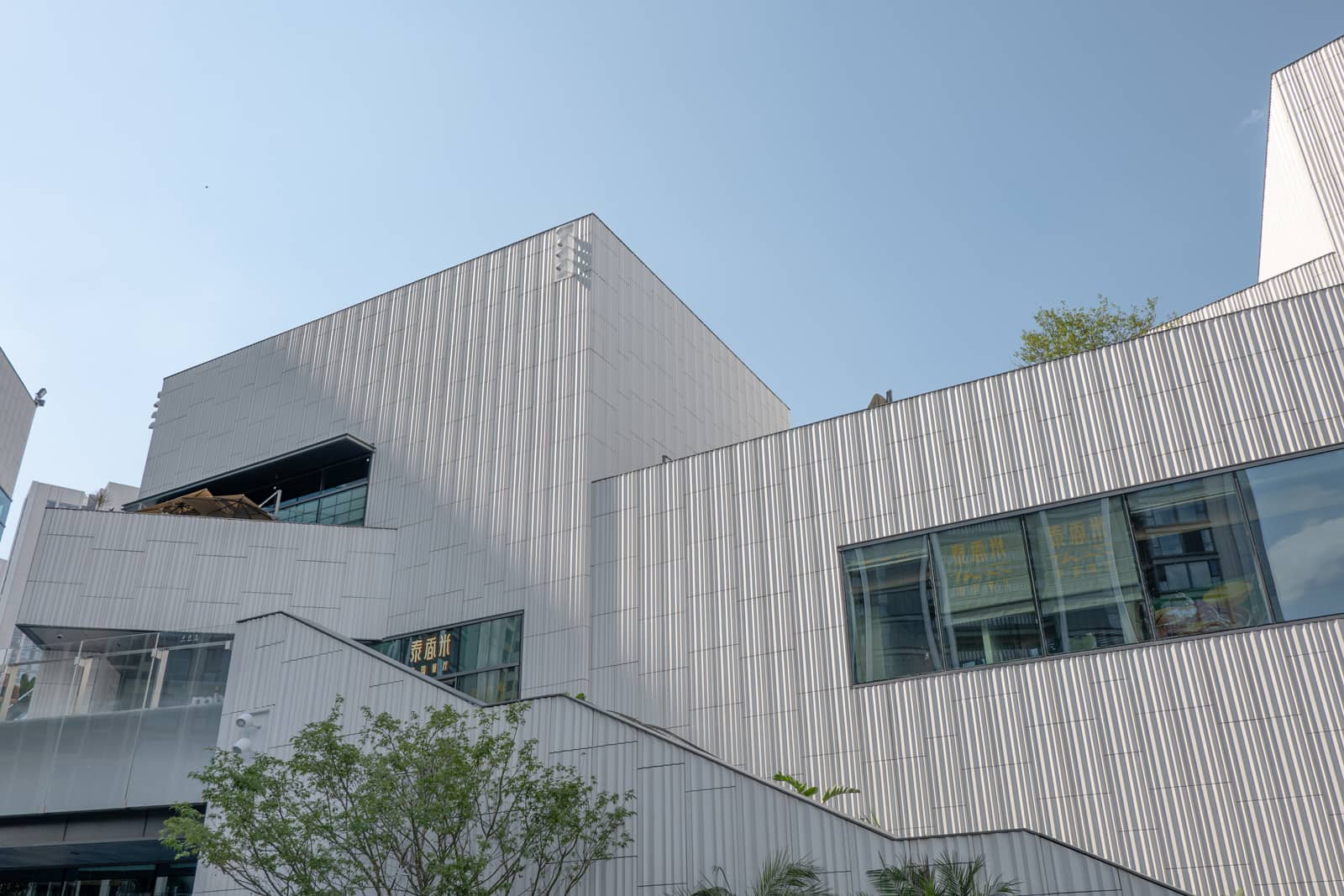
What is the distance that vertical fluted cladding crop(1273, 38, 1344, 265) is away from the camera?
20312 mm

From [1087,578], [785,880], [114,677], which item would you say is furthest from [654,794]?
[114,677]

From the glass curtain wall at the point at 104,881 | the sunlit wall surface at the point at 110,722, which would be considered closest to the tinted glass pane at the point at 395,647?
the sunlit wall surface at the point at 110,722

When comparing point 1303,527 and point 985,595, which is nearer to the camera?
point 1303,527

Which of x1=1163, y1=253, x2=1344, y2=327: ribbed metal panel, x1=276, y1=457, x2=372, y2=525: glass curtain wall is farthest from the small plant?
x1=276, y1=457, x2=372, y2=525: glass curtain wall

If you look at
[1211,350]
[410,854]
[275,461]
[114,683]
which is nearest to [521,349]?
[275,461]

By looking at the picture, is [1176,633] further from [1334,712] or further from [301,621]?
[301,621]

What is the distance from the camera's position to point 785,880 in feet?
44.4

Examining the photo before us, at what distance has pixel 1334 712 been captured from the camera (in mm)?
14992

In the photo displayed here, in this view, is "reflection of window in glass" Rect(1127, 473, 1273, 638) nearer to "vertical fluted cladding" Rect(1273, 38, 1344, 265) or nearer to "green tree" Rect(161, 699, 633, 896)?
"vertical fluted cladding" Rect(1273, 38, 1344, 265)

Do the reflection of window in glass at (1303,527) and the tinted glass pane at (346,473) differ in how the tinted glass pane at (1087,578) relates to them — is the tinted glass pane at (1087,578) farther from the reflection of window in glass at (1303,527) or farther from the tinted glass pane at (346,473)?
Answer: the tinted glass pane at (346,473)

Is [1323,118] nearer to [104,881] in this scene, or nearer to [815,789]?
[815,789]

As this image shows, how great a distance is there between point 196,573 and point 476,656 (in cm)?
792

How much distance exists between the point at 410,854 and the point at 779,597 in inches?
330

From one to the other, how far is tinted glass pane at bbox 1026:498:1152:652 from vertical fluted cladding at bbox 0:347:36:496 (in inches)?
1987
